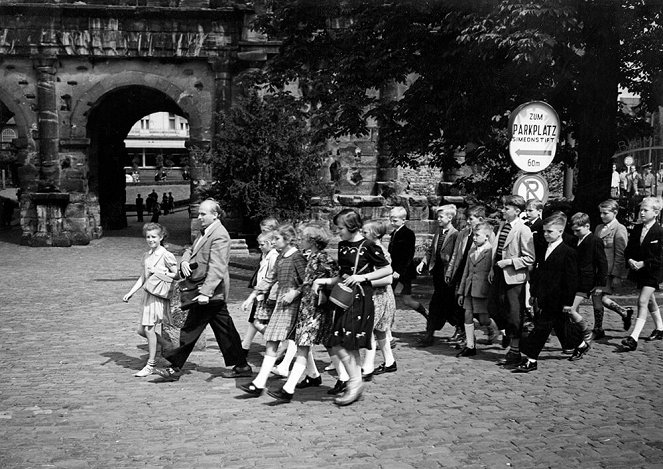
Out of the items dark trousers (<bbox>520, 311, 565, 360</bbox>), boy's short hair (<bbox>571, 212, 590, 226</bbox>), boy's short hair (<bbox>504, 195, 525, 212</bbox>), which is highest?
boy's short hair (<bbox>504, 195, 525, 212</bbox>)

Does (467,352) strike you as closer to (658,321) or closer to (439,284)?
(439,284)

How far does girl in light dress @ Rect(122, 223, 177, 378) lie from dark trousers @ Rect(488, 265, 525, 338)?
3.48 meters

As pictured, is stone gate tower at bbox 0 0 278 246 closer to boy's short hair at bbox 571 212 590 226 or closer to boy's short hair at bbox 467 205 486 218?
boy's short hair at bbox 467 205 486 218

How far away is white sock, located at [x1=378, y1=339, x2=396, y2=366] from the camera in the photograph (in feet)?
34.1

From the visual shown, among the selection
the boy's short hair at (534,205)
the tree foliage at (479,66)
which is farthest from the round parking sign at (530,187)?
the tree foliage at (479,66)

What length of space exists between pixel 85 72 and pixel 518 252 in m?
20.4

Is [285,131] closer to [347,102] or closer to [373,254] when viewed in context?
[347,102]

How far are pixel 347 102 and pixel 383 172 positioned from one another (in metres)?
13.1

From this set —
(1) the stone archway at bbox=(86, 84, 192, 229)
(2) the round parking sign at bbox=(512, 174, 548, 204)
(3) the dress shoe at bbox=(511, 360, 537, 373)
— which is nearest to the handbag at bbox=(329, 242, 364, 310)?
(3) the dress shoe at bbox=(511, 360, 537, 373)

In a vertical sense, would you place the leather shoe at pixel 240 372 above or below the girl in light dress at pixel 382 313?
below

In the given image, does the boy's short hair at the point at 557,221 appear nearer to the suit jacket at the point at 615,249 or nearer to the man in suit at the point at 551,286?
the man in suit at the point at 551,286

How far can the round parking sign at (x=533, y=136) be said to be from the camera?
42.1ft

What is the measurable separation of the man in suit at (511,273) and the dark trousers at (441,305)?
0.77m

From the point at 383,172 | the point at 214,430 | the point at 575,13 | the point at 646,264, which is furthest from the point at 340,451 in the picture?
the point at 383,172
